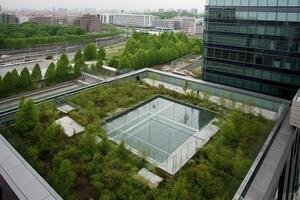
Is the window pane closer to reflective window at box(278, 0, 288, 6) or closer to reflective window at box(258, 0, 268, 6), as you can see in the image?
reflective window at box(278, 0, 288, 6)

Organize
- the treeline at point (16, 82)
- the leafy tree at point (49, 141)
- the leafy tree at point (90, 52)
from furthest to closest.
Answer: the leafy tree at point (90, 52) < the treeline at point (16, 82) < the leafy tree at point (49, 141)

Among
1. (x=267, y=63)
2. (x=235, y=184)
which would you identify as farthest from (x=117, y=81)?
(x=235, y=184)

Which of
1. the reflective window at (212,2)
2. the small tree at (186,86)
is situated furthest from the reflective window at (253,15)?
the small tree at (186,86)

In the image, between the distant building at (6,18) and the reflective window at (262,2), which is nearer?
the reflective window at (262,2)

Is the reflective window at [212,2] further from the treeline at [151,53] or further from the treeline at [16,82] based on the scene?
the treeline at [16,82]

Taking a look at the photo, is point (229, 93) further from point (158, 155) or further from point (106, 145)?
point (106, 145)

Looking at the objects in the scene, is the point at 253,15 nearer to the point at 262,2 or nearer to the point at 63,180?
the point at 262,2
